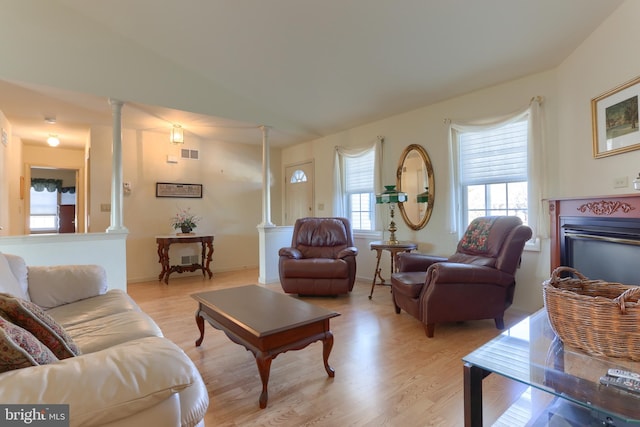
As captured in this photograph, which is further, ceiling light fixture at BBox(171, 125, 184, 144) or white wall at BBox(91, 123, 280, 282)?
white wall at BBox(91, 123, 280, 282)

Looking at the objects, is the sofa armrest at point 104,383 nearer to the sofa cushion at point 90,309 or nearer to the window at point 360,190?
the sofa cushion at point 90,309

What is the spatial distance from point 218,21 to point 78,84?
1.64 m

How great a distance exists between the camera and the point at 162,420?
861 mm

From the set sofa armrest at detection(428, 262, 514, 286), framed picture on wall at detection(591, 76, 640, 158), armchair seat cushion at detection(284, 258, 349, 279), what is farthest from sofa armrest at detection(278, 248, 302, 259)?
framed picture on wall at detection(591, 76, 640, 158)

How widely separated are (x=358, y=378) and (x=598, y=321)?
1.30 metres

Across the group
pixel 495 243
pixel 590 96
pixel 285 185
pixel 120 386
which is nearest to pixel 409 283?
pixel 495 243

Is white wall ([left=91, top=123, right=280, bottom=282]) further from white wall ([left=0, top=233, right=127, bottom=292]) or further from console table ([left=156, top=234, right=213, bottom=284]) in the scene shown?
white wall ([left=0, top=233, right=127, bottom=292])

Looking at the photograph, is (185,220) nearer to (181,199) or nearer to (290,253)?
(181,199)

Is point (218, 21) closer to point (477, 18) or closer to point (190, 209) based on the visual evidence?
point (477, 18)

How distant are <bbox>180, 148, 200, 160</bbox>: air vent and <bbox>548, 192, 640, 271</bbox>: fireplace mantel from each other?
5141 mm

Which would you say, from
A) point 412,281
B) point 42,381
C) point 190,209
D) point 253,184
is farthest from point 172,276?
point 42,381

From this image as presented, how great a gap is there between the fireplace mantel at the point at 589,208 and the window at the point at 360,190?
238cm

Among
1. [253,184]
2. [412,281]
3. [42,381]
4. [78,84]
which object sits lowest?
[412,281]

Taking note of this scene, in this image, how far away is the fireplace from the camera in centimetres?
201
